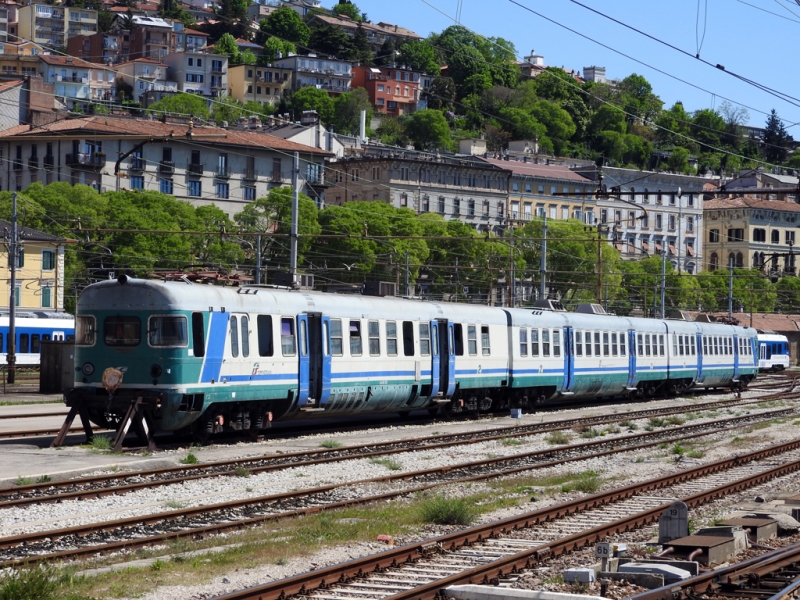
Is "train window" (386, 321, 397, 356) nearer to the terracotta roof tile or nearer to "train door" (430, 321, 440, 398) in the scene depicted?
"train door" (430, 321, 440, 398)

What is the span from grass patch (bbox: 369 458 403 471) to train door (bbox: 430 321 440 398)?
26.9ft

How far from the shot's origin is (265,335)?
85.4 feet

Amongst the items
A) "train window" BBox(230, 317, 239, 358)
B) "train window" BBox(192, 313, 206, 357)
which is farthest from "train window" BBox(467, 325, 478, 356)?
"train window" BBox(192, 313, 206, 357)

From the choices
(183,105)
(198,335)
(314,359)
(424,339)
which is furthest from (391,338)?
(183,105)

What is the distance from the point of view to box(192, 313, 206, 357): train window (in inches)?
949

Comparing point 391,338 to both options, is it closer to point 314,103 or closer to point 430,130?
point 430,130

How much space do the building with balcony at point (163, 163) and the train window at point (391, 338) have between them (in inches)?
2941

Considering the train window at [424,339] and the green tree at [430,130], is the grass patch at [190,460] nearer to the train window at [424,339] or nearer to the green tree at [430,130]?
the train window at [424,339]

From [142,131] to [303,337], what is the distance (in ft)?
251

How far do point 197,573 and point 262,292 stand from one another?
44.8 ft

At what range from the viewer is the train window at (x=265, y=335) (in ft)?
84.7

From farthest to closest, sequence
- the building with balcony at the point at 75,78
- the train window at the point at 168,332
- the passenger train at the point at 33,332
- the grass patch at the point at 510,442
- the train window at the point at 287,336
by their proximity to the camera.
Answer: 1. the building with balcony at the point at 75,78
2. the passenger train at the point at 33,332
3. the grass patch at the point at 510,442
4. the train window at the point at 287,336
5. the train window at the point at 168,332

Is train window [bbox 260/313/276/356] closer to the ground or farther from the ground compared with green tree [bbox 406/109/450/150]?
closer to the ground

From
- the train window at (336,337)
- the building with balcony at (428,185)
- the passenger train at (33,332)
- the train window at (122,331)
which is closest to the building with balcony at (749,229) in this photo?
the building with balcony at (428,185)
